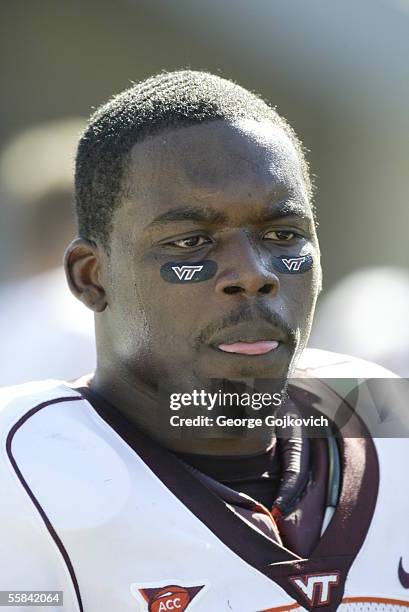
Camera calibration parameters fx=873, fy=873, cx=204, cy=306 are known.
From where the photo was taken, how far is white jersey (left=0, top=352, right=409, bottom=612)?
1548mm

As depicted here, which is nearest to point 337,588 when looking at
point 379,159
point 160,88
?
point 160,88

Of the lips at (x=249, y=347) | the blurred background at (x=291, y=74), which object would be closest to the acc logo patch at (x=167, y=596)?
the lips at (x=249, y=347)

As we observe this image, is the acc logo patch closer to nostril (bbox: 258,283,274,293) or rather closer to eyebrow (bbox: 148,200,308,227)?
nostril (bbox: 258,283,274,293)

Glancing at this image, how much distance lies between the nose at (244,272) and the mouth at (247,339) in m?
0.07

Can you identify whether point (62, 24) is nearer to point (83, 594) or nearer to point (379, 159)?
point (379, 159)

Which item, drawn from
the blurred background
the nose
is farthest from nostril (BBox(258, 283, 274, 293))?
the blurred background

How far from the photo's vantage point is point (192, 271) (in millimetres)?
1743

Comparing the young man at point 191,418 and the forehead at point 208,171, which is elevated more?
the forehead at point 208,171

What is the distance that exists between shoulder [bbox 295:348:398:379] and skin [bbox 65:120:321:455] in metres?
0.33

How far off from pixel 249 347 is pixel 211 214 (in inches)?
10.8

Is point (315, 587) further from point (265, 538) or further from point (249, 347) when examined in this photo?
point (249, 347)

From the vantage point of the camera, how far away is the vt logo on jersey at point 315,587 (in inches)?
65.1

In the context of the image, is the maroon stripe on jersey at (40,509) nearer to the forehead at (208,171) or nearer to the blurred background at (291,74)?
the forehead at (208,171)

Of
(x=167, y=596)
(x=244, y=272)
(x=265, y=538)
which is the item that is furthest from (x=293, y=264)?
(x=167, y=596)
